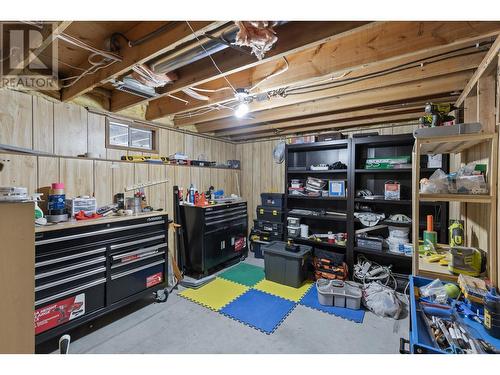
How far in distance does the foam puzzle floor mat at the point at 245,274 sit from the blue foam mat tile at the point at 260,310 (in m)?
0.32

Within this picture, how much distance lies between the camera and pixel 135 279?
2.25 metres

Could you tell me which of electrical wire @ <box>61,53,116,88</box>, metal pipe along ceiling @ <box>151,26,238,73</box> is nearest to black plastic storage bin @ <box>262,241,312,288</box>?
metal pipe along ceiling @ <box>151,26,238,73</box>

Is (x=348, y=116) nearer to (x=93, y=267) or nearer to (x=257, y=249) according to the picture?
(x=257, y=249)

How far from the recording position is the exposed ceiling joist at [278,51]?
3.90 feet

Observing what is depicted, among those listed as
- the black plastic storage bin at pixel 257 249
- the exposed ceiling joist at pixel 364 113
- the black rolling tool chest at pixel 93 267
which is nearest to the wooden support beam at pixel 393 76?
the exposed ceiling joist at pixel 364 113

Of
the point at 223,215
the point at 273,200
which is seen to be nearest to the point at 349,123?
the point at 273,200

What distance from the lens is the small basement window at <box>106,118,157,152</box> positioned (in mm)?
2652

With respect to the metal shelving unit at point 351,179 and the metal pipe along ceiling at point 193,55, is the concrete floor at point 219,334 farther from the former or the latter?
the metal pipe along ceiling at point 193,55

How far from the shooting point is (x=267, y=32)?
3.78ft

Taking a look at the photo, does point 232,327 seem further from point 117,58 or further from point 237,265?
point 117,58

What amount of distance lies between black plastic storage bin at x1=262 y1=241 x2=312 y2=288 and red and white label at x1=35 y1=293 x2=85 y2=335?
208 cm

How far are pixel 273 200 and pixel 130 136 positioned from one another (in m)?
2.39
